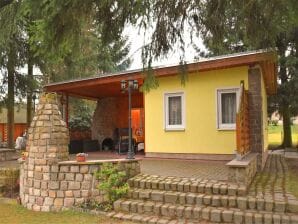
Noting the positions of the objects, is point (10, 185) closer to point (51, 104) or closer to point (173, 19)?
point (51, 104)

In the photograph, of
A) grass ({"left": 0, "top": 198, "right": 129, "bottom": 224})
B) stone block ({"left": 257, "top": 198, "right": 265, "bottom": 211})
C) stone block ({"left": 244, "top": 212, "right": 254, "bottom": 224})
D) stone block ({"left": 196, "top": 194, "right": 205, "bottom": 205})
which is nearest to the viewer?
stone block ({"left": 244, "top": 212, "right": 254, "bottom": 224})

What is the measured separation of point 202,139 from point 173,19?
5613mm

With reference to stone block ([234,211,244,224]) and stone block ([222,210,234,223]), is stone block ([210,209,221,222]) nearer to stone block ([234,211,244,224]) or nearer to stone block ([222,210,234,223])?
stone block ([222,210,234,223])

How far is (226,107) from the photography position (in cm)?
1056

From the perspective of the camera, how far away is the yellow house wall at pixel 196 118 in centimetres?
1044

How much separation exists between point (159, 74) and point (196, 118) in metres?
1.77

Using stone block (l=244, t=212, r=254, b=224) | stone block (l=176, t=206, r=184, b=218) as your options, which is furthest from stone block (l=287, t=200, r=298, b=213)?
stone block (l=176, t=206, r=184, b=218)

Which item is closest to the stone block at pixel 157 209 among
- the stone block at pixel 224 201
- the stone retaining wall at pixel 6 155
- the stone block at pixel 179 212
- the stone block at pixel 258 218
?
the stone block at pixel 179 212

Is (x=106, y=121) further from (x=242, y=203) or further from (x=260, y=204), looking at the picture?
(x=260, y=204)

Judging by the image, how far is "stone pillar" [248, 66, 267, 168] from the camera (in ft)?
31.2

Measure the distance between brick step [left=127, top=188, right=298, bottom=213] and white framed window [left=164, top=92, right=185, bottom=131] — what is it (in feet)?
14.1

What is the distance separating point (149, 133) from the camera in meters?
11.9

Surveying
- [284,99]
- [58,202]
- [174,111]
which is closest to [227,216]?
[58,202]

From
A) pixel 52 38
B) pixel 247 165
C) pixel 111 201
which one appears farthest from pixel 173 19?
pixel 111 201
